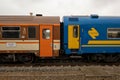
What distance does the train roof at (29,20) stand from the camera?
21.4 metres

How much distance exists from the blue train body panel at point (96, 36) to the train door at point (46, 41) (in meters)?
0.98

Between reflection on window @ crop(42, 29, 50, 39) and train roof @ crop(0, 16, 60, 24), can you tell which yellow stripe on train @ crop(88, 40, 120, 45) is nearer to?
train roof @ crop(0, 16, 60, 24)

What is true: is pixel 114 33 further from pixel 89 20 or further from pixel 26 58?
pixel 26 58

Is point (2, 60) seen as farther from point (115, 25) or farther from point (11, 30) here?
point (115, 25)

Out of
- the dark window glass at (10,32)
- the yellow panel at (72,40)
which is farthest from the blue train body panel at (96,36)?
the dark window glass at (10,32)

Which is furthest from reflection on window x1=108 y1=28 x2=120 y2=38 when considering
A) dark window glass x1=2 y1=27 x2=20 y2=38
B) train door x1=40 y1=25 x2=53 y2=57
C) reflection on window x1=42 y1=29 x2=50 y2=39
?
dark window glass x1=2 y1=27 x2=20 y2=38

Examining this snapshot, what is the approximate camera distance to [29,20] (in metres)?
21.5

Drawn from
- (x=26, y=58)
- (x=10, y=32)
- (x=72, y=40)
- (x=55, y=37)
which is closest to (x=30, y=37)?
(x=10, y=32)

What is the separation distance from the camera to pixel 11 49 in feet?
70.1

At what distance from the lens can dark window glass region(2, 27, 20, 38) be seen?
21.2 metres

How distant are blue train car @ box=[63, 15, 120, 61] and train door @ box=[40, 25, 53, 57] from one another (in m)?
0.92

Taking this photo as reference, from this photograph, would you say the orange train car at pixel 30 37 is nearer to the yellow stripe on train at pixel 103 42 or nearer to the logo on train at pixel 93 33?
→ the logo on train at pixel 93 33

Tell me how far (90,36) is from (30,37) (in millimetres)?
3864

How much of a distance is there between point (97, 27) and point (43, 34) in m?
3.53
